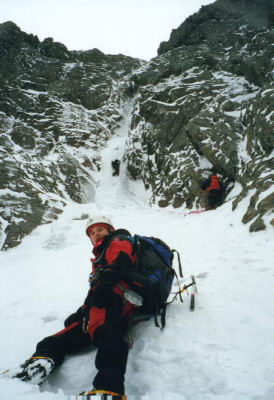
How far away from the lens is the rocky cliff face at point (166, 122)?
1210 centimetres

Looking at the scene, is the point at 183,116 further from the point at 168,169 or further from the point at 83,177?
the point at 83,177

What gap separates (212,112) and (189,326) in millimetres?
15885

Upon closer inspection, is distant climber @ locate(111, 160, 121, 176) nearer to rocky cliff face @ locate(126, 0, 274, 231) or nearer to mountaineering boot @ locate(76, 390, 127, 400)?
rocky cliff face @ locate(126, 0, 274, 231)

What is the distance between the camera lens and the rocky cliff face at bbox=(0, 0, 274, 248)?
12.1 m

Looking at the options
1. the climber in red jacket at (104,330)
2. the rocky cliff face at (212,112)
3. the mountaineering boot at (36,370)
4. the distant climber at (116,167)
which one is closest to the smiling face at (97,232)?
the climber in red jacket at (104,330)

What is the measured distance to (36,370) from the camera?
2.36 meters

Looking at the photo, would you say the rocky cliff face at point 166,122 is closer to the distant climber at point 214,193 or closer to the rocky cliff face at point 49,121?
the rocky cliff face at point 49,121

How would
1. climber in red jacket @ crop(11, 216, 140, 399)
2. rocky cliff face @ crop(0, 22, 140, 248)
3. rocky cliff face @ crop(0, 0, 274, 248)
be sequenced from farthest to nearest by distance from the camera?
1. rocky cliff face @ crop(0, 22, 140, 248)
2. rocky cliff face @ crop(0, 0, 274, 248)
3. climber in red jacket @ crop(11, 216, 140, 399)

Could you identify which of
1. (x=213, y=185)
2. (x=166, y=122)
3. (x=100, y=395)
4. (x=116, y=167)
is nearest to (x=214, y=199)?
(x=213, y=185)

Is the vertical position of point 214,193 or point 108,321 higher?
point 108,321

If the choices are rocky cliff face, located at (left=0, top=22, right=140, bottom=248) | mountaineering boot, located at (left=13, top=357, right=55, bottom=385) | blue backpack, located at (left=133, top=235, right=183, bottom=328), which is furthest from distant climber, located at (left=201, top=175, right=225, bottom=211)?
mountaineering boot, located at (left=13, top=357, right=55, bottom=385)

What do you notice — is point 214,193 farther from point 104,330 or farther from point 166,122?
point 104,330

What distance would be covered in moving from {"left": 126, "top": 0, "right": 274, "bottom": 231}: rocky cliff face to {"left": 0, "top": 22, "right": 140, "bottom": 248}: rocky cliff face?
7.39 meters

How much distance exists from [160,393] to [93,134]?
112 feet
